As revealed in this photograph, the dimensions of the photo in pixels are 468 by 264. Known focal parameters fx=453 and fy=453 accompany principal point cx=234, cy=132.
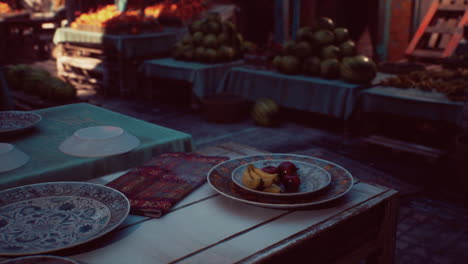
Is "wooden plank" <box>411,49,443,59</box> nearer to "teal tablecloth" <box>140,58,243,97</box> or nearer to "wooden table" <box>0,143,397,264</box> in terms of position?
"teal tablecloth" <box>140,58,243,97</box>

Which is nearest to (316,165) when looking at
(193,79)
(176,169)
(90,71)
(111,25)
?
(176,169)

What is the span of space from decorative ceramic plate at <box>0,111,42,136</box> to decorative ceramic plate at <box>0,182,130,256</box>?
31.1 inches

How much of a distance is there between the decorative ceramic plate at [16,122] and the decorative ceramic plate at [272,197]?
46.9 inches

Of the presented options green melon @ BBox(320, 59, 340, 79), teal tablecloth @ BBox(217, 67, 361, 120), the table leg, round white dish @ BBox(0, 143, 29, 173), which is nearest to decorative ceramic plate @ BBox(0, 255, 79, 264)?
round white dish @ BBox(0, 143, 29, 173)

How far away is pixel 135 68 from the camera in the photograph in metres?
8.09

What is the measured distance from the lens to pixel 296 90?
6008 mm

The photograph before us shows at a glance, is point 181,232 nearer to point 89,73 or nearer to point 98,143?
point 98,143

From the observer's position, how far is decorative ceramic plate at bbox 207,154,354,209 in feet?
5.37

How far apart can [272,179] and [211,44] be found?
565 centimetres

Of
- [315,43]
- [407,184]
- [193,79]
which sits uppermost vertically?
[315,43]

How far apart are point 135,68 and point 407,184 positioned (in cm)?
536

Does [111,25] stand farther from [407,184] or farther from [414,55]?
[407,184]

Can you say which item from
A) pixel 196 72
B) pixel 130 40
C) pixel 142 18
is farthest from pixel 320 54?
pixel 142 18

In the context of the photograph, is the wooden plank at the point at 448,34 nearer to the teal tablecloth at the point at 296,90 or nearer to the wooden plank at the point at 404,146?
the teal tablecloth at the point at 296,90
